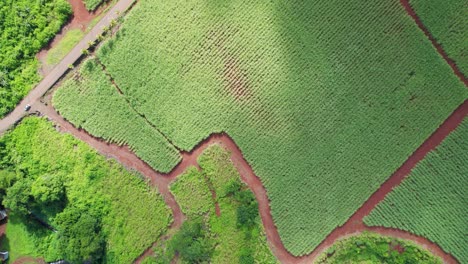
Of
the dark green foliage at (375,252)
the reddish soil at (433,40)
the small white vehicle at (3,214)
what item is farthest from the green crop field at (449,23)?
the small white vehicle at (3,214)

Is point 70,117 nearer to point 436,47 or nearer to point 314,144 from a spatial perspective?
point 314,144

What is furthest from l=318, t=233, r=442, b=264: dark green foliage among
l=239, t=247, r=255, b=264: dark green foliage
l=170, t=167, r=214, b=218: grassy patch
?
l=170, t=167, r=214, b=218: grassy patch

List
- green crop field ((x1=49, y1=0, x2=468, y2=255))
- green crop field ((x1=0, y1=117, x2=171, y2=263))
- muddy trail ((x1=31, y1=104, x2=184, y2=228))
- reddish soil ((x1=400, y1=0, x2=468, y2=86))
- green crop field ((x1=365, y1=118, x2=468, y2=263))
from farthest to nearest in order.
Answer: muddy trail ((x1=31, y1=104, x2=184, y2=228)), green crop field ((x1=0, y1=117, x2=171, y2=263)), green crop field ((x1=49, y1=0, x2=468, y2=255)), reddish soil ((x1=400, y1=0, x2=468, y2=86)), green crop field ((x1=365, y1=118, x2=468, y2=263))

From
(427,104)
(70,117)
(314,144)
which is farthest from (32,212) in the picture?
(427,104)

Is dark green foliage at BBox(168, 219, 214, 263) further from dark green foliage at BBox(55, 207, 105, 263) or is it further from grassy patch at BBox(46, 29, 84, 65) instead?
grassy patch at BBox(46, 29, 84, 65)

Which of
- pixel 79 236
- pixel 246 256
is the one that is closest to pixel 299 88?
pixel 246 256

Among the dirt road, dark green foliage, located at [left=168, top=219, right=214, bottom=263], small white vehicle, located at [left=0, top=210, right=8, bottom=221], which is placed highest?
the dirt road

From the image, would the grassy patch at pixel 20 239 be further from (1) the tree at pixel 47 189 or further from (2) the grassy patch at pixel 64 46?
(2) the grassy patch at pixel 64 46

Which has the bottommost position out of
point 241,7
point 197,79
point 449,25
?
point 449,25

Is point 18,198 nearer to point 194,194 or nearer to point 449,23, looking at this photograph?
point 194,194
